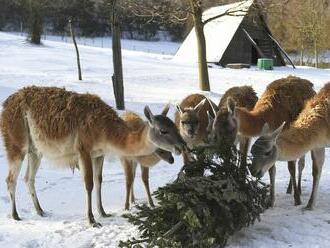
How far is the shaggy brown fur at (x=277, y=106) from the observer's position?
7.11 m

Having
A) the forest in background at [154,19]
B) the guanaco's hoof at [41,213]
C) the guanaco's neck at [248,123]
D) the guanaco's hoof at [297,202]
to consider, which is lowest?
the guanaco's hoof at [41,213]

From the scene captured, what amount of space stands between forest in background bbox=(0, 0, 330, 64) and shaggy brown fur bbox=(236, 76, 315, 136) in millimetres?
12385

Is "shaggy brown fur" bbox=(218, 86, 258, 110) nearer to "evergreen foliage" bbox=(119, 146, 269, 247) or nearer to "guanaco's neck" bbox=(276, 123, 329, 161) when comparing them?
"guanaco's neck" bbox=(276, 123, 329, 161)

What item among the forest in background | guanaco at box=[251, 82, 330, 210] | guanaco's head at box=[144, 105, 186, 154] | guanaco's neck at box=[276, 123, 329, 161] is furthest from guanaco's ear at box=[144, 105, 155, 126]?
the forest in background

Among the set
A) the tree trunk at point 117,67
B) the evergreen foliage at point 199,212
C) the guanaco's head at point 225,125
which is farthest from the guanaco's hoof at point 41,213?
the tree trunk at point 117,67

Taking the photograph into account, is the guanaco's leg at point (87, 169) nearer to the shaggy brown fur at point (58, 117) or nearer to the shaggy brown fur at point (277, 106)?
the shaggy brown fur at point (58, 117)

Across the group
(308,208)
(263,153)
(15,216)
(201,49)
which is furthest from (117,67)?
(263,153)

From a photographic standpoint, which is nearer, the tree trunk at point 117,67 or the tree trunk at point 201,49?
the tree trunk at point 117,67

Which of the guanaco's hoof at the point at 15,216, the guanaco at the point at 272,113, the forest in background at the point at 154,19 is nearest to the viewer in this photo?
the guanaco at the point at 272,113

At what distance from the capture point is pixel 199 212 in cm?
514

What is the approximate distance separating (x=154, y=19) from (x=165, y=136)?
2153 cm

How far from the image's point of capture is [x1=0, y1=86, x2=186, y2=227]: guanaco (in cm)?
654

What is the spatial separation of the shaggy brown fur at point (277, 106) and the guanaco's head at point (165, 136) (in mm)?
1278

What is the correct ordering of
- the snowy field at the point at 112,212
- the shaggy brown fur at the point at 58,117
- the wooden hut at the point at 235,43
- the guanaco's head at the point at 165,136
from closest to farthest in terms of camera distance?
1. the snowy field at the point at 112,212
2. the guanaco's head at the point at 165,136
3. the shaggy brown fur at the point at 58,117
4. the wooden hut at the point at 235,43
